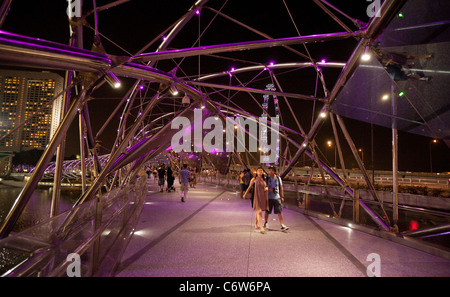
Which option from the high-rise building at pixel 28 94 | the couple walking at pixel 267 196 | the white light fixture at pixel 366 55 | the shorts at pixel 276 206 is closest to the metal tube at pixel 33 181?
the couple walking at pixel 267 196

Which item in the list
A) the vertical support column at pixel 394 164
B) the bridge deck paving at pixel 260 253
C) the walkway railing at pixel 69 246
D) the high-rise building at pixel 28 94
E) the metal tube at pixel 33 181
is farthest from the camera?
the high-rise building at pixel 28 94

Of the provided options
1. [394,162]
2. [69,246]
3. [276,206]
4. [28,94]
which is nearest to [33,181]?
[69,246]

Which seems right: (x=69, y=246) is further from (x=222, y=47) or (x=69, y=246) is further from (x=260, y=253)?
(x=222, y=47)

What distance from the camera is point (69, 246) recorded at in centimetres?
336

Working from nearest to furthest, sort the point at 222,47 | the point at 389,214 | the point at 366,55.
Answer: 1. the point at 222,47
2. the point at 389,214
3. the point at 366,55

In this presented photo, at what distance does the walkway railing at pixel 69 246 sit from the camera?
7.95ft

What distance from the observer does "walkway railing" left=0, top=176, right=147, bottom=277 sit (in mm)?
2422

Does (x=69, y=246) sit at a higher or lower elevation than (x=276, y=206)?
higher

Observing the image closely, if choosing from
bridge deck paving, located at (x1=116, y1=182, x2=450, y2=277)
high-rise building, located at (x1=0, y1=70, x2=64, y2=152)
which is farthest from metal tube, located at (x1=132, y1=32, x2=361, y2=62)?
high-rise building, located at (x1=0, y1=70, x2=64, y2=152)

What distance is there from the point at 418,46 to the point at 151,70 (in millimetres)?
7714

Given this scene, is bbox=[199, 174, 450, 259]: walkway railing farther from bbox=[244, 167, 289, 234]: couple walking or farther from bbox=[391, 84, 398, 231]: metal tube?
bbox=[244, 167, 289, 234]: couple walking

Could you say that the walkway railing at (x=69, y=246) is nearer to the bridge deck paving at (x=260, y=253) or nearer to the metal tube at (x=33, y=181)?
the bridge deck paving at (x=260, y=253)
